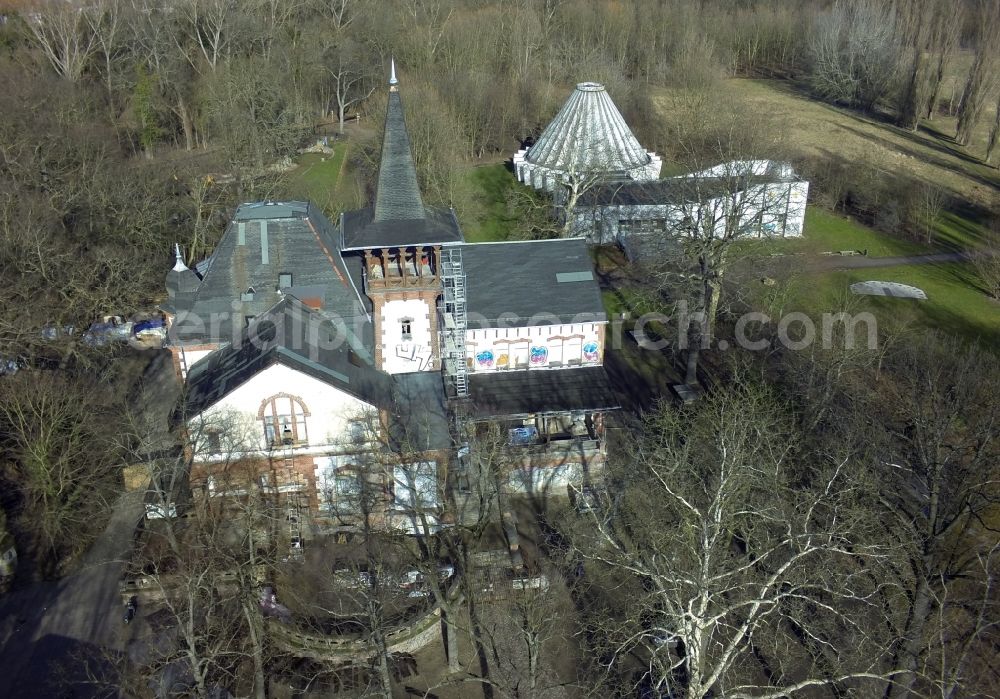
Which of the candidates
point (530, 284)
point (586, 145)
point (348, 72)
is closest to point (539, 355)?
point (530, 284)

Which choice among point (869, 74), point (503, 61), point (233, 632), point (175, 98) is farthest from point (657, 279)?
point (869, 74)

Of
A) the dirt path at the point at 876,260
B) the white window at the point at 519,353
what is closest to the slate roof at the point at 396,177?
the white window at the point at 519,353

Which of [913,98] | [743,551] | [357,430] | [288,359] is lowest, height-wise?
[743,551]

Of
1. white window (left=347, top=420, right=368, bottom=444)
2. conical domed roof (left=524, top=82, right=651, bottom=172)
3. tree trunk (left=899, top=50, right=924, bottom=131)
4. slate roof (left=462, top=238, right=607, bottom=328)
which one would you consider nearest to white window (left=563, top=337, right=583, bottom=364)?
slate roof (left=462, top=238, right=607, bottom=328)

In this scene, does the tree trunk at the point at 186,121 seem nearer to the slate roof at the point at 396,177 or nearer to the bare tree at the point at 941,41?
the slate roof at the point at 396,177

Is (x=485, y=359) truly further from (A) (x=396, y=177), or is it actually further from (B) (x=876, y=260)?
(B) (x=876, y=260)

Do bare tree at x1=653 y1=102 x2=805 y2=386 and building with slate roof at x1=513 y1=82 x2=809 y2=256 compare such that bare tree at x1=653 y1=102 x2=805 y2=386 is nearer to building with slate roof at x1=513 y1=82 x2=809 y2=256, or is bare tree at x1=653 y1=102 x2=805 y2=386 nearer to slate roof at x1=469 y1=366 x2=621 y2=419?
building with slate roof at x1=513 y1=82 x2=809 y2=256
